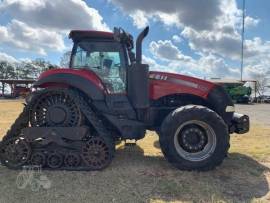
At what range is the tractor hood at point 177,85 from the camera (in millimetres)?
6840

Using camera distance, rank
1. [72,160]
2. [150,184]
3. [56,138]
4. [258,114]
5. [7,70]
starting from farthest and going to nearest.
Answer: [7,70]
[258,114]
[56,138]
[72,160]
[150,184]

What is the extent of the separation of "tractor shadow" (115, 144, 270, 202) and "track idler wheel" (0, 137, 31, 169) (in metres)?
1.60

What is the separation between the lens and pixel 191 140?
655 centimetres

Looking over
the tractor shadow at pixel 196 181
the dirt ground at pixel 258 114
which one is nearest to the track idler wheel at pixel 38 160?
the tractor shadow at pixel 196 181

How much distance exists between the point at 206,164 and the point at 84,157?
213cm

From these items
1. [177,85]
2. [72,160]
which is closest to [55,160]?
[72,160]

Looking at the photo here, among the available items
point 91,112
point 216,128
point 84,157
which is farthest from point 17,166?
point 216,128

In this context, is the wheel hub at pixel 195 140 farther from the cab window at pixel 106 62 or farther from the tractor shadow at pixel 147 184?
the cab window at pixel 106 62

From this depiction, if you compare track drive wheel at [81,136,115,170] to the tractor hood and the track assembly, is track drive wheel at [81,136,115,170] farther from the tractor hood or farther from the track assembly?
the tractor hood

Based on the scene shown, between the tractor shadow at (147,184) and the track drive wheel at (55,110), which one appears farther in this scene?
the track drive wheel at (55,110)

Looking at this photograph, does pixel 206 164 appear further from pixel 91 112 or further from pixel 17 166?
pixel 17 166

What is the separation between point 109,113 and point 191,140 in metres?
1.58

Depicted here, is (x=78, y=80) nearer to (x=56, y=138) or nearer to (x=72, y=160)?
(x=56, y=138)

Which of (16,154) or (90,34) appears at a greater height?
(90,34)
